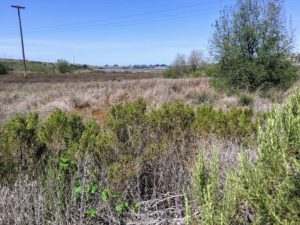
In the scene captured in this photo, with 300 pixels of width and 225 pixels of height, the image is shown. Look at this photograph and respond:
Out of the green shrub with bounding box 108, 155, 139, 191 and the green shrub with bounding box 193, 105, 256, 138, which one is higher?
the green shrub with bounding box 193, 105, 256, 138

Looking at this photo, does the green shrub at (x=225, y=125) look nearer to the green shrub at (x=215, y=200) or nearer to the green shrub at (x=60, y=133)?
the green shrub at (x=60, y=133)

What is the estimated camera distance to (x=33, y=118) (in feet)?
17.0

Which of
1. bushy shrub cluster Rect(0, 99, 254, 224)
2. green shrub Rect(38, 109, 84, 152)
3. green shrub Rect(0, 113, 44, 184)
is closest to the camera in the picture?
bushy shrub cluster Rect(0, 99, 254, 224)

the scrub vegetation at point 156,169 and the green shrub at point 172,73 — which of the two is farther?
the green shrub at point 172,73

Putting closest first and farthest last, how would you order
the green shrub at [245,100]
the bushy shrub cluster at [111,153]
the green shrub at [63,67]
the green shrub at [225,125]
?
the bushy shrub cluster at [111,153] → the green shrub at [225,125] → the green shrub at [245,100] → the green shrub at [63,67]

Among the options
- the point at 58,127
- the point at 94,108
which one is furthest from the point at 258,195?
the point at 94,108

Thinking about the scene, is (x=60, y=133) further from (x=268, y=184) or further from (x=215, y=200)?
(x=268, y=184)

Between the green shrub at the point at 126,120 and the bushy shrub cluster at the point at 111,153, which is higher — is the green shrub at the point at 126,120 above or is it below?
above

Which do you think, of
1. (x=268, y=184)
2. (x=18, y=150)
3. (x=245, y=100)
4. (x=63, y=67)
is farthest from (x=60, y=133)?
(x=63, y=67)

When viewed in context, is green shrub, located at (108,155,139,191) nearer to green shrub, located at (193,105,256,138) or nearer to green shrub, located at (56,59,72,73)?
green shrub, located at (193,105,256,138)

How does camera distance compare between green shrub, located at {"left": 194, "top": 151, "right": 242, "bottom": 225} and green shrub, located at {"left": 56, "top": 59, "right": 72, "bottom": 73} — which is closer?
green shrub, located at {"left": 194, "top": 151, "right": 242, "bottom": 225}

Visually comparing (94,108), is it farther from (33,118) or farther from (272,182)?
(272,182)

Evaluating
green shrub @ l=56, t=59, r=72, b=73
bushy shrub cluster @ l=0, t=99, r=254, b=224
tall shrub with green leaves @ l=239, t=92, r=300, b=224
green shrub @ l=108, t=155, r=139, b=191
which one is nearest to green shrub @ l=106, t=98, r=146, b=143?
bushy shrub cluster @ l=0, t=99, r=254, b=224

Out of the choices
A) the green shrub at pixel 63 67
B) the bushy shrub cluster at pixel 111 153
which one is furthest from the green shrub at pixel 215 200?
the green shrub at pixel 63 67
